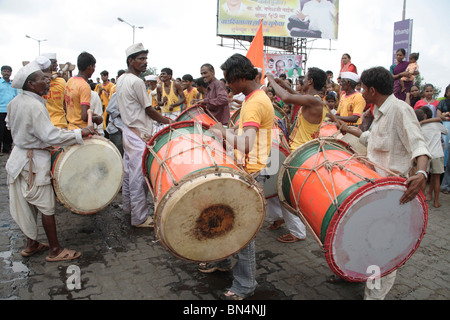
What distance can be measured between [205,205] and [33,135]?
7.15ft

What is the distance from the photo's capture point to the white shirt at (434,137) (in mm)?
6102

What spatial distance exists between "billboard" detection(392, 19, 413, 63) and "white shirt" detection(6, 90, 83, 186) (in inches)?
510

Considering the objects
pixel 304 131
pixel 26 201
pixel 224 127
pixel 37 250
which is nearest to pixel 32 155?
pixel 26 201

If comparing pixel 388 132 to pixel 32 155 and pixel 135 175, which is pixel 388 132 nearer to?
pixel 135 175

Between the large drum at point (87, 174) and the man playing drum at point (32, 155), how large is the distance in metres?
0.12

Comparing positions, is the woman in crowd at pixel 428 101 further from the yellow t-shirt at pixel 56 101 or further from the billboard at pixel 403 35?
the yellow t-shirt at pixel 56 101

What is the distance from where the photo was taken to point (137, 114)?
4.43m

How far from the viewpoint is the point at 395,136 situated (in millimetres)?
2725

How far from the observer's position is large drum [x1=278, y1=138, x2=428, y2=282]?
246 cm

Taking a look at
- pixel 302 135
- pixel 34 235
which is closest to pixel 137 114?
pixel 34 235

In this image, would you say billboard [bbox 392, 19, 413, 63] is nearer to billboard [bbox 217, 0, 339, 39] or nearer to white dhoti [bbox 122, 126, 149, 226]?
billboard [bbox 217, 0, 339, 39]

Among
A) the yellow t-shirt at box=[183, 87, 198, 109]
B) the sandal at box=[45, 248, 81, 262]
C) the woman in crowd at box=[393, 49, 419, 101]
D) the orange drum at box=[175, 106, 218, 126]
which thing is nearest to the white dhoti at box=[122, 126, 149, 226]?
the orange drum at box=[175, 106, 218, 126]

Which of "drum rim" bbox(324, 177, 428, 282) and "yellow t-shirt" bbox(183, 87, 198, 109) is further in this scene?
"yellow t-shirt" bbox(183, 87, 198, 109)

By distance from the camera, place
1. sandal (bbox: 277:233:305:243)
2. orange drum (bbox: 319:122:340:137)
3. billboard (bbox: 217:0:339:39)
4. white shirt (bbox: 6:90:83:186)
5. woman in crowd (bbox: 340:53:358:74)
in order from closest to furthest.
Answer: white shirt (bbox: 6:90:83:186) → sandal (bbox: 277:233:305:243) → orange drum (bbox: 319:122:340:137) → woman in crowd (bbox: 340:53:358:74) → billboard (bbox: 217:0:339:39)
